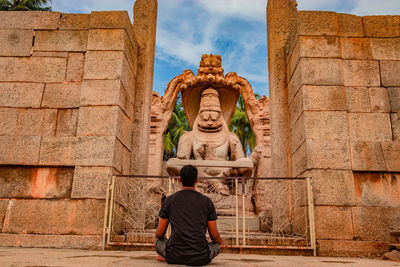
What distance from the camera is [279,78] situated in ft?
21.8

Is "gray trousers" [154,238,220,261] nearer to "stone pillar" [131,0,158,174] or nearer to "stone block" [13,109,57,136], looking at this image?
"stone pillar" [131,0,158,174]

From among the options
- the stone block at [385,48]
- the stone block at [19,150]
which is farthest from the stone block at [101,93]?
the stone block at [385,48]

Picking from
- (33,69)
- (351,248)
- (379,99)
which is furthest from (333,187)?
(33,69)

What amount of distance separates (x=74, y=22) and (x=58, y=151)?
2.43m

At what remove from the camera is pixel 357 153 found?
5156mm

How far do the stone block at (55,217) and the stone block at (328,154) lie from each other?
129 inches

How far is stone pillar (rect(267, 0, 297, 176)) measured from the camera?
622 cm

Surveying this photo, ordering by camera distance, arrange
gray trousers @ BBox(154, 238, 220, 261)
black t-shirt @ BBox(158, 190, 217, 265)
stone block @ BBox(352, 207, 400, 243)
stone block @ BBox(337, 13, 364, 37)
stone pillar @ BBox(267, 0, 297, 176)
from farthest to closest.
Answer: stone pillar @ BBox(267, 0, 297, 176), stone block @ BBox(337, 13, 364, 37), stone block @ BBox(352, 207, 400, 243), gray trousers @ BBox(154, 238, 220, 261), black t-shirt @ BBox(158, 190, 217, 265)

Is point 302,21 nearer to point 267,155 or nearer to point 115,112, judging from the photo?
point 267,155

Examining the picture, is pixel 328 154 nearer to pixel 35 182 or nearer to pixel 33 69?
pixel 35 182

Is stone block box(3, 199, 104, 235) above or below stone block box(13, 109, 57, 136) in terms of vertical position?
below

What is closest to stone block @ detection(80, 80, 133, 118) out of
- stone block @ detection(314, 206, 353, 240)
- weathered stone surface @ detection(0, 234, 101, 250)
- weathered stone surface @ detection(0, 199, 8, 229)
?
weathered stone surface @ detection(0, 199, 8, 229)

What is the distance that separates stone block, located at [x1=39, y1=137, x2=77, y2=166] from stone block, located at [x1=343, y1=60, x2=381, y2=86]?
462 centimetres

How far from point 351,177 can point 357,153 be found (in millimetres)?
400
